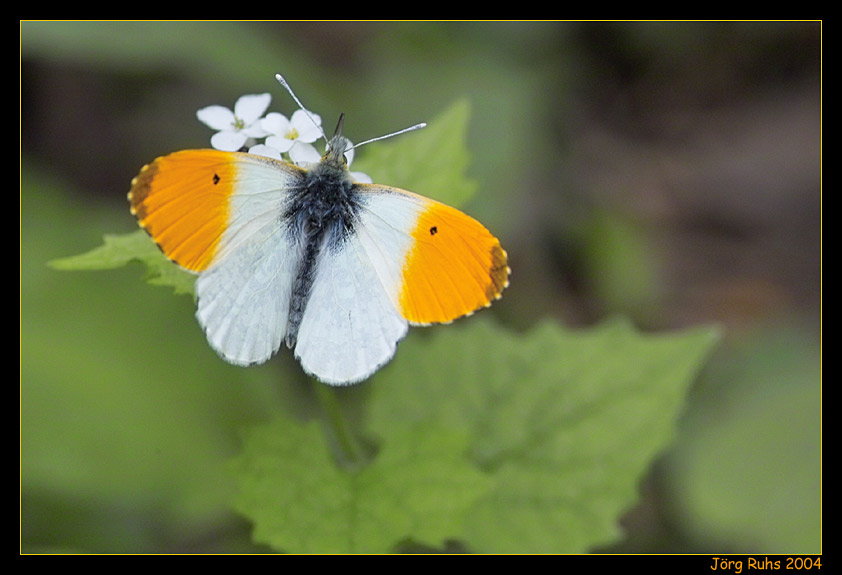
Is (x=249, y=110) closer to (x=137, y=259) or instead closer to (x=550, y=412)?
(x=137, y=259)

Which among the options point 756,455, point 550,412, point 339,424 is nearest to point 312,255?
point 339,424

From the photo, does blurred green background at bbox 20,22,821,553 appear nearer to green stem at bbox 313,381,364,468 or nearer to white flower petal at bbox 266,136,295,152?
green stem at bbox 313,381,364,468

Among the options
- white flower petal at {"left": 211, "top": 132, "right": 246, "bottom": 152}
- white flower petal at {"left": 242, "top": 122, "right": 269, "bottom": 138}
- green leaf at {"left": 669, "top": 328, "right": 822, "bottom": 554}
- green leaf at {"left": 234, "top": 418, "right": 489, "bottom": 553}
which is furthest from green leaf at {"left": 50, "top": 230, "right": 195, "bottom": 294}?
green leaf at {"left": 669, "top": 328, "right": 822, "bottom": 554}

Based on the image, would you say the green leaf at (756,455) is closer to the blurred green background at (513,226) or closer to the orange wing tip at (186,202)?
the blurred green background at (513,226)

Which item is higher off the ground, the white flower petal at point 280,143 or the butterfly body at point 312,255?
the white flower petal at point 280,143

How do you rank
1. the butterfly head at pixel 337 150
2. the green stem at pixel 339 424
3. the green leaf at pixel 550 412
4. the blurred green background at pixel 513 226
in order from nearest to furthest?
the butterfly head at pixel 337 150 → the green stem at pixel 339 424 → the green leaf at pixel 550 412 → the blurred green background at pixel 513 226

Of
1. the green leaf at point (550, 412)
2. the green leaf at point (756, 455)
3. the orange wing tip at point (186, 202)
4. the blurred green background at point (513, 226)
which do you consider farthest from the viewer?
the green leaf at point (756, 455)

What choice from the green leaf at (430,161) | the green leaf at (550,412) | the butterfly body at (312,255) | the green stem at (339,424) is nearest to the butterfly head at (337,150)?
the butterfly body at (312,255)
